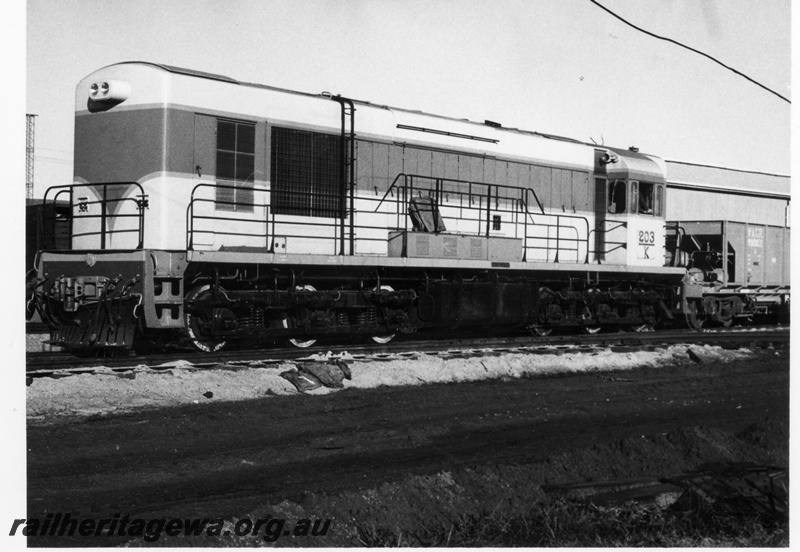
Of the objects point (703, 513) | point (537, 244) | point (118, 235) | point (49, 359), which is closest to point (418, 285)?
point (537, 244)

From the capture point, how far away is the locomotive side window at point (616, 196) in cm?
1667

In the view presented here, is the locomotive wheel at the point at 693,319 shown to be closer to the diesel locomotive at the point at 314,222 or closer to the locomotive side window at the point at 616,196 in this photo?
the diesel locomotive at the point at 314,222

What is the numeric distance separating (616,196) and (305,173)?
6.77 m

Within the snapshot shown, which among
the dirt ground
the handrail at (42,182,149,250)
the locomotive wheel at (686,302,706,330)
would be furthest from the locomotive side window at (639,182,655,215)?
the handrail at (42,182,149,250)

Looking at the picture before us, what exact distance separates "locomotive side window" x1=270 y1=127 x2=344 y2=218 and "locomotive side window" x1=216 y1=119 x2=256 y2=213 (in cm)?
34

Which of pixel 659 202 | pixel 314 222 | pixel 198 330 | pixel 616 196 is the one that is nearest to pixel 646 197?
pixel 659 202

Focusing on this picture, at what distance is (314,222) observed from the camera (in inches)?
503

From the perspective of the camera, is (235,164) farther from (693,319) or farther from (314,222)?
(693,319)

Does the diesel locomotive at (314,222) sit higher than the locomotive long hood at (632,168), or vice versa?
the locomotive long hood at (632,168)

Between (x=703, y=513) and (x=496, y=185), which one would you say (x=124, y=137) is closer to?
(x=496, y=185)

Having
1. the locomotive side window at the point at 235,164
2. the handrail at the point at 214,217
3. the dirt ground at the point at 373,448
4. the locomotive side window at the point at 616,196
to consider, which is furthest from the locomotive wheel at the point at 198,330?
the locomotive side window at the point at 616,196

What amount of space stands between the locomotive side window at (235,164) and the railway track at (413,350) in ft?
6.55

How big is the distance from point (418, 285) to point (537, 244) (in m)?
2.92

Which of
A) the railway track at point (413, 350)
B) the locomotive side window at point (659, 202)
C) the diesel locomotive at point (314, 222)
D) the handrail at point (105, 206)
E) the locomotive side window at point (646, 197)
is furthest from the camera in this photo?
the locomotive side window at point (659, 202)
